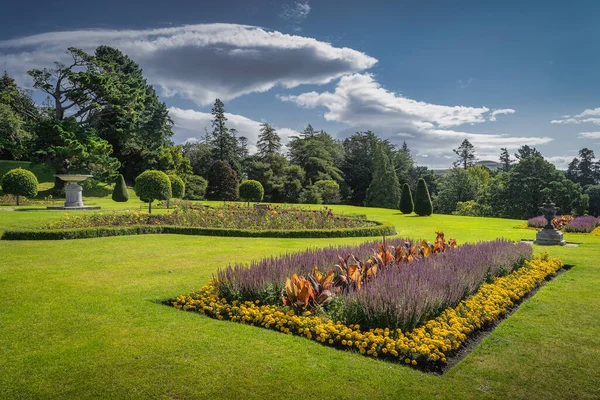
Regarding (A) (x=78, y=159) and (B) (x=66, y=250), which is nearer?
(B) (x=66, y=250)

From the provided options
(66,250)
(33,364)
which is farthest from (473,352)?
(66,250)

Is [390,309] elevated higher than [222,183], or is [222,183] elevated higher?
A: [222,183]

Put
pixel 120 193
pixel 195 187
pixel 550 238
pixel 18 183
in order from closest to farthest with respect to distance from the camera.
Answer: pixel 550 238 < pixel 18 183 < pixel 120 193 < pixel 195 187

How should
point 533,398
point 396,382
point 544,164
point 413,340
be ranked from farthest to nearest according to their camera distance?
1. point 544,164
2. point 413,340
3. point 396,382
4. point 533,398

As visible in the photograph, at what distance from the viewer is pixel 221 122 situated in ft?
165

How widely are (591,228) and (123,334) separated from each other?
763 inches

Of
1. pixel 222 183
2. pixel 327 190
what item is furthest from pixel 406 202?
pixel 222 183

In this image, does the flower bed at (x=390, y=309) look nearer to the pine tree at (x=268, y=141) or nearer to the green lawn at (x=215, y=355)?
the green lawn at (x=215, y=355)

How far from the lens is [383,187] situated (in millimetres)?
42156

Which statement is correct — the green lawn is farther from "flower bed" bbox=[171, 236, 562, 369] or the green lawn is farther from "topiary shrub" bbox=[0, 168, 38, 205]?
"topiary shrub" bbox=[0, 168, 38, 205]

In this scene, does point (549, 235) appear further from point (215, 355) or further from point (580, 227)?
point (215, 355)

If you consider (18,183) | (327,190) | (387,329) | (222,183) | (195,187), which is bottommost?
(387,329)

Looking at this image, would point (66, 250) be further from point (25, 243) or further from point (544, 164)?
point (544, 164)

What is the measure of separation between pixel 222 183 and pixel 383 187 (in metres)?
16.2
